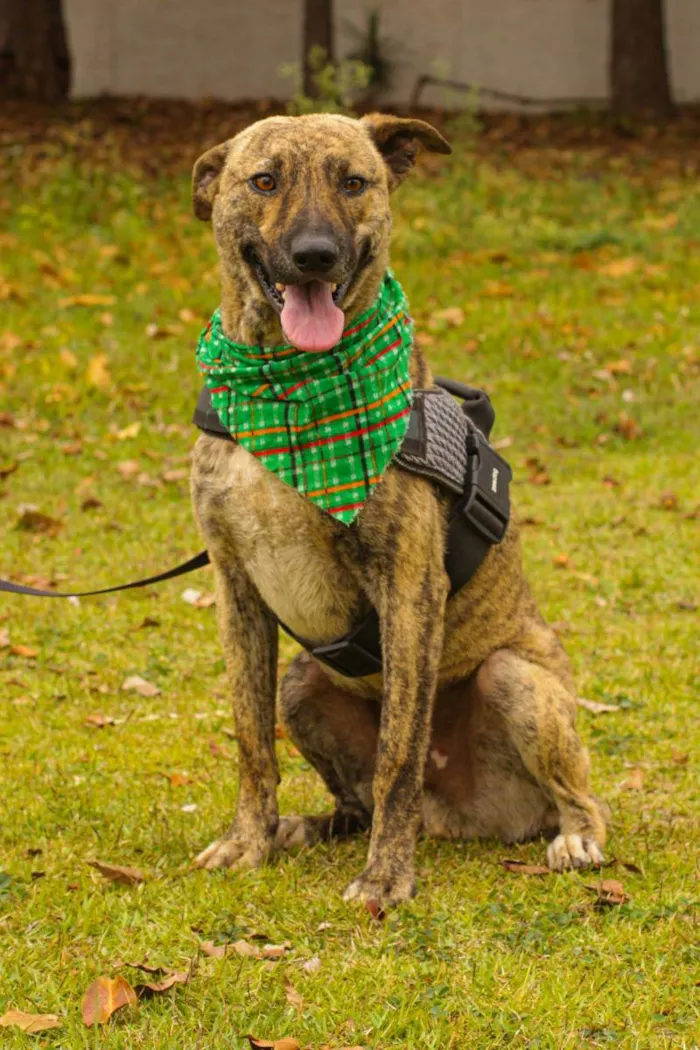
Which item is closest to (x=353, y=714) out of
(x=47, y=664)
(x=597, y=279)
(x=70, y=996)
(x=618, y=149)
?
(x=70, y=996)

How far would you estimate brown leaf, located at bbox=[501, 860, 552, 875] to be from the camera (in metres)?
4.14

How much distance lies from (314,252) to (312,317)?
8.1 inches

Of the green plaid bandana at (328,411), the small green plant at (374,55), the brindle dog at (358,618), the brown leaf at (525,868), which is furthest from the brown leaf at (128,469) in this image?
the small green plant at (374,55)

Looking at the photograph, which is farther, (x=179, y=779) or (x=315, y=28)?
(x=315, y=28)

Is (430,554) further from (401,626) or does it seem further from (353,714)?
(353,714)

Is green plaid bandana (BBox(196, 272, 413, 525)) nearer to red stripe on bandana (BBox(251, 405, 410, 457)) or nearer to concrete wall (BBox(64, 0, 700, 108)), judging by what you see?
red stripe on bandana (BBox(251, 405, 410, 457))

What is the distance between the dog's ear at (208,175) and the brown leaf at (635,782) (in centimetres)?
239

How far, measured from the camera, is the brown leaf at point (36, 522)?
314 inches

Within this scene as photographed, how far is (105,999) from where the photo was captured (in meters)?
3.19

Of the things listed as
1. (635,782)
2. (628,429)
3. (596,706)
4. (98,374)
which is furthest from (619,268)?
(635,782)

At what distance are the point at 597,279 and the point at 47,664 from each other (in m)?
7.97

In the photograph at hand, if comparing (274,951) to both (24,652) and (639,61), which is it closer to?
(24,652)

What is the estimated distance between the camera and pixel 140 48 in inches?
804

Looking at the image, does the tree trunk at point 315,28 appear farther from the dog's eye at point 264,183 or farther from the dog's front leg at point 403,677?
the dog's front leg at point 403,677
